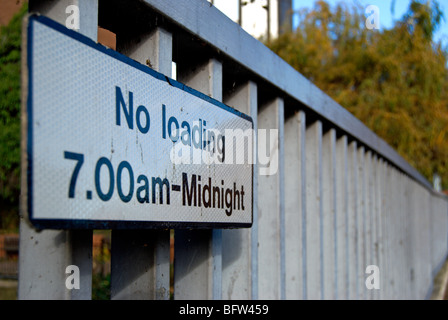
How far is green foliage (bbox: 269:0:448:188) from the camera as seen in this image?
12.2 metres

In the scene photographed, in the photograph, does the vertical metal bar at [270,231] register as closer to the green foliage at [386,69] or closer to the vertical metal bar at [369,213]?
the vertical metal bar at [369,213]

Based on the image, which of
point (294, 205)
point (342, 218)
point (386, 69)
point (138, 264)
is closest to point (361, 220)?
point (342, 218)

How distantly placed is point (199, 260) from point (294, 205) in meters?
1.22

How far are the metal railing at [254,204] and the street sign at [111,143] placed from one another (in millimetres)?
166

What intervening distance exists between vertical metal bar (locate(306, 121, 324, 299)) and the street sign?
5.60 feet

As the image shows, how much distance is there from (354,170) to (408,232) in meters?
4.42

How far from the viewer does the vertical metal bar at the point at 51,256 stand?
4.70 feet

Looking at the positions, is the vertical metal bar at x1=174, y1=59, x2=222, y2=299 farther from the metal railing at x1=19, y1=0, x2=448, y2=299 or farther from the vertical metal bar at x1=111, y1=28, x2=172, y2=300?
the vertical metal bar at x1=111, y1=28, x2=172, y2=300

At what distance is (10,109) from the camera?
14.4 feet

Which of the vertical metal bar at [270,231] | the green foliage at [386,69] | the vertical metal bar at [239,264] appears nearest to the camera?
the vertical metal bar at [239,264]

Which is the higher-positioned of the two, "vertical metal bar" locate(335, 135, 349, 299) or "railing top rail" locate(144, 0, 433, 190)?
"railing top rail" locate(144, 0, 433, 190)

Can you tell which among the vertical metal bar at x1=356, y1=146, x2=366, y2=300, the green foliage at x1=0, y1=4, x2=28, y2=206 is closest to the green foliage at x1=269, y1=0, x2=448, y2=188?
the vertical metal bar at x1=356, y1=146, x2=366, y2=300

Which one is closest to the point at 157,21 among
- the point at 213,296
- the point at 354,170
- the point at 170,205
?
the point at 170,205

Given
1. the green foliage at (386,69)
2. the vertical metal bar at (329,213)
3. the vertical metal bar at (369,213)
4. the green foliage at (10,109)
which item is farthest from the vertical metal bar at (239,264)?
the green foliage at (386,69)
